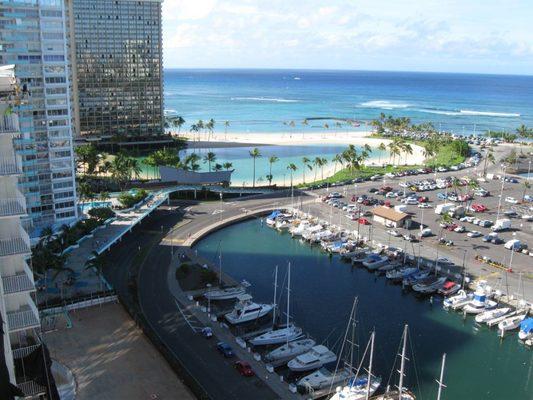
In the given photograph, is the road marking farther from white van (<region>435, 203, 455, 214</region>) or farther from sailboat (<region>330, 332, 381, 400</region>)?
white van (<region>435, 203, 455, 214</region>)

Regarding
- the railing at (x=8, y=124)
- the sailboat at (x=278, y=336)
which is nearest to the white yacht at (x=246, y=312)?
the sailboat at (x=278, y=336)

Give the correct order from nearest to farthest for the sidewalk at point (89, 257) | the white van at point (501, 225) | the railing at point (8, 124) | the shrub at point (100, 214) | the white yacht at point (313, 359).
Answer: the railing at point (8, 124) < the white yacht at point (313, 359) < the sidewalk at point (89, 257) < the shrub at point (100, 214) < the white van at point (501, 225)

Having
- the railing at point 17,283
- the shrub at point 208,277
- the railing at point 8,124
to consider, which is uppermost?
the railing at point 8,124

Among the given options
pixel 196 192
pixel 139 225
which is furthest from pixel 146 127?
pixel 139 225

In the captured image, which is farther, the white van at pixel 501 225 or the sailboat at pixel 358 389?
the white van at pixel 501 225

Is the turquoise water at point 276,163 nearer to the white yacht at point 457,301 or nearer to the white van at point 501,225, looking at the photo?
the white van at point 501,225

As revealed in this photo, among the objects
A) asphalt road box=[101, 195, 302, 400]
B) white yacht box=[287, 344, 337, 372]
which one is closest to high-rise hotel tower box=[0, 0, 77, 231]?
asphalt road box=[101, 195, 302, 400]
